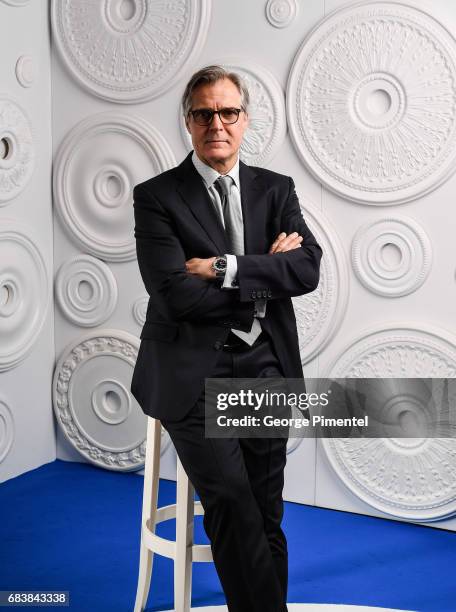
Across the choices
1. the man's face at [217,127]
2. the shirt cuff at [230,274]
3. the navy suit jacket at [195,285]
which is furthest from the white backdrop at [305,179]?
the shirt cuff at [230,274]

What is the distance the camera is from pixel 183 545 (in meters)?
2.60

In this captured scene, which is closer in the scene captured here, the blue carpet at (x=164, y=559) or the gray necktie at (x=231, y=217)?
the gray necktie at (x=231, y=217)

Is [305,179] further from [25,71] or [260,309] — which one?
[25,71]

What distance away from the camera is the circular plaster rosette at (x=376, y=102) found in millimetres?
3469

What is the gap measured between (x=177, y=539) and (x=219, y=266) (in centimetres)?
96

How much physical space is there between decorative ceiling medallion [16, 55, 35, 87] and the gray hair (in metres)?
2.05

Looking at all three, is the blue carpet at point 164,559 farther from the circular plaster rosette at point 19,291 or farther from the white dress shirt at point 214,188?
the white dress shirt at point 214,188

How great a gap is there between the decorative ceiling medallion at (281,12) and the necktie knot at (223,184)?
1597mm

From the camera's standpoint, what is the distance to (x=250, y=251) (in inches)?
99.3

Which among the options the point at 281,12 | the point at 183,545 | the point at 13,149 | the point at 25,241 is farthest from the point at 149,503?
the point at 281,12

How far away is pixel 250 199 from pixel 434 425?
5.45ft

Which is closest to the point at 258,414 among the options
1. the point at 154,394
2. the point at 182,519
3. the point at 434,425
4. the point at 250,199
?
the point at 154,394

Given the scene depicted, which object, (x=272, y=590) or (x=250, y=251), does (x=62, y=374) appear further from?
(x=272, y=590)

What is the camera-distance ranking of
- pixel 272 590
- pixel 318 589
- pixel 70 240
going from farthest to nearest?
pixel 70 240
pixel 318 589
pixel 272 590
